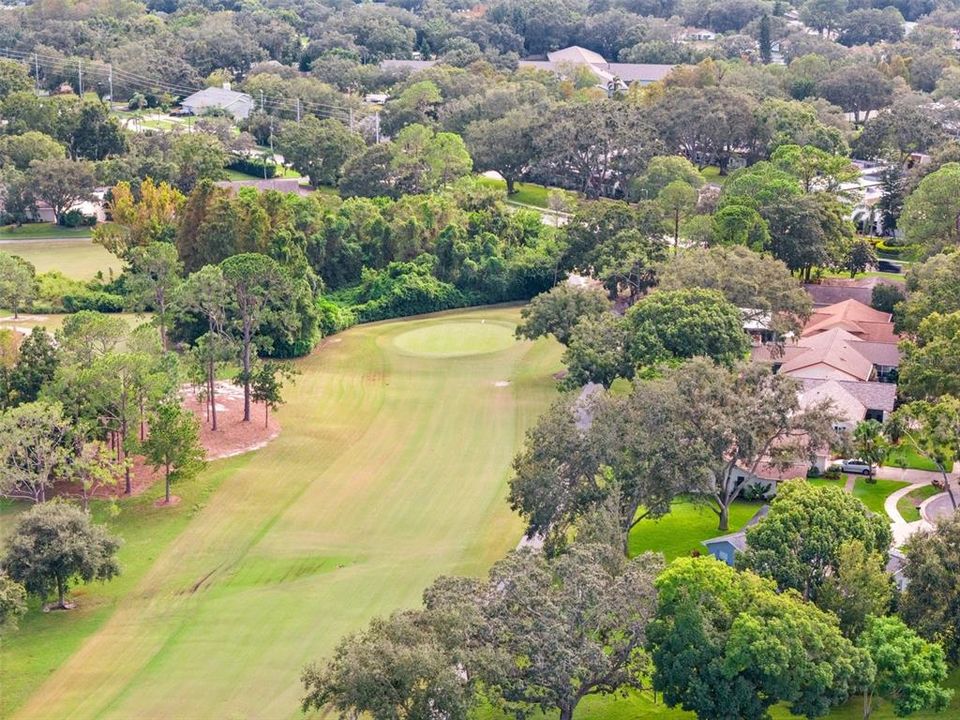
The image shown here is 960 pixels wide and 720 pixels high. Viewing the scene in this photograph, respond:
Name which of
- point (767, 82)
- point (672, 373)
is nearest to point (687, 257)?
point (672, 373)

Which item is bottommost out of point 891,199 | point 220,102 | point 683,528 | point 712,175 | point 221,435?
point 683,528

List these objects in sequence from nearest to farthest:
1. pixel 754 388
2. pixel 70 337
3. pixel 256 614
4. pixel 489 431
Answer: pixel 256 614 → pixel 754 388 → pixel 70 337 → pixel 489 431

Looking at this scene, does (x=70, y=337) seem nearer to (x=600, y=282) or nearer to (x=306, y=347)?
(x=306, y=347)

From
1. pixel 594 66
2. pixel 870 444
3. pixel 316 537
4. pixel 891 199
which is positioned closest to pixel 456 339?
pixel 316 537

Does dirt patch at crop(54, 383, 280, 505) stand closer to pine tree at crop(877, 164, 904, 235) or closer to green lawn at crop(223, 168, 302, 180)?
green lawn at crop(223, 168, 302, 180)

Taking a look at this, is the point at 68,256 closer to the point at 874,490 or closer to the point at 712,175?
the point at 712,175
